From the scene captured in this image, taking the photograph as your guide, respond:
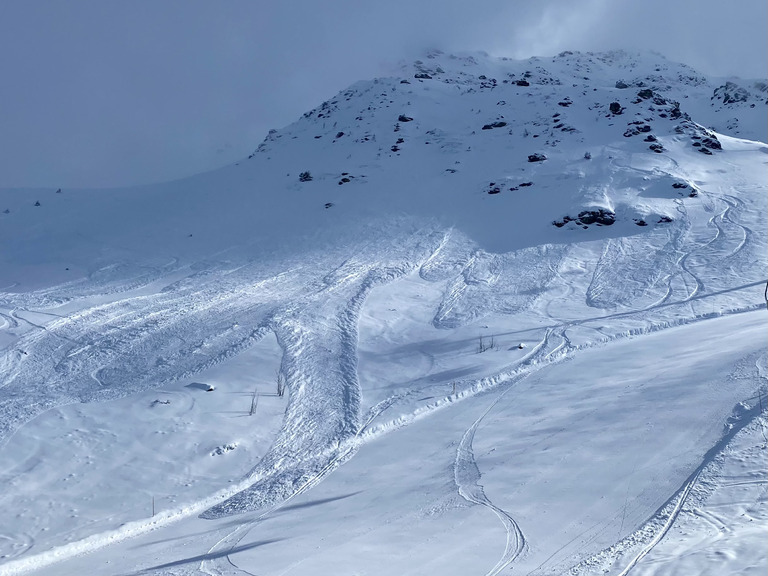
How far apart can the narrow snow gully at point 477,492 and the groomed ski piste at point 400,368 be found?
4 centimetres

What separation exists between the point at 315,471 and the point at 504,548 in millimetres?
4296

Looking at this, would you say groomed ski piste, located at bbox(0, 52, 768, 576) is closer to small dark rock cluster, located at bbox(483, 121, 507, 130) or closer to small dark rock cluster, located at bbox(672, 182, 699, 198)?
small dark rock cluster, located at bbox(672, 182, 699, 198)

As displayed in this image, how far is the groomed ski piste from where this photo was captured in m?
8.29

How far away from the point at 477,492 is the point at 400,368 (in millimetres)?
6275

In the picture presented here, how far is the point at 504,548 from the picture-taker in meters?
7.62

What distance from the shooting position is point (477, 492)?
928cm

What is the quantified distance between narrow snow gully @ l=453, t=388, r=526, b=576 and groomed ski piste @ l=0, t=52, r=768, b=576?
42 mm

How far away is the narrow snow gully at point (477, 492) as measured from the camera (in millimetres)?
7457

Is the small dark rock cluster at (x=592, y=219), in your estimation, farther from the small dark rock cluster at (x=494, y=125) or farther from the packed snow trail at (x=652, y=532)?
the packed snow trail at (x=652, y=532)

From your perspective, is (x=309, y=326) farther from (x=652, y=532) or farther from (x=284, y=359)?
(x=652, y=532)

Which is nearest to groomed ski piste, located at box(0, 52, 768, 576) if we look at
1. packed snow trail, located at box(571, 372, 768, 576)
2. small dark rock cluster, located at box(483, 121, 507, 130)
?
packed snow trail, located at box(571, 372, 768, 576)

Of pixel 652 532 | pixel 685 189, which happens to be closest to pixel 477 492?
pixel 652 532

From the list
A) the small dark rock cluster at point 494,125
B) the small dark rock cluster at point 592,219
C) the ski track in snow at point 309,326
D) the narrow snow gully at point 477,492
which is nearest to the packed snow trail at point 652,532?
the ski track in snow at point 309,326

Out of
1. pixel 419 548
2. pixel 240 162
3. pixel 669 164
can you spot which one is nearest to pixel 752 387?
pixel 419 548
